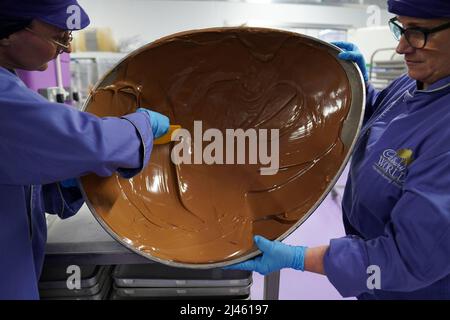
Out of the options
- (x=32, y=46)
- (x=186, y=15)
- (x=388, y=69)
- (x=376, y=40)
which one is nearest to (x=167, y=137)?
(x=32, y=46)

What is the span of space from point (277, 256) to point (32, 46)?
2.37ft

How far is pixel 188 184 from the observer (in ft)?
3.51

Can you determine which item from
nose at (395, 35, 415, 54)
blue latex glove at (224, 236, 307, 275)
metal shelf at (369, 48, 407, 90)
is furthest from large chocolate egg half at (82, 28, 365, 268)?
metal shelf at (369, 48, 407, 90)

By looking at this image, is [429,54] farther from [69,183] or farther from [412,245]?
[69,183]

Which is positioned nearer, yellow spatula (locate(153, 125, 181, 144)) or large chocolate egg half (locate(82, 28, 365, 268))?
large chocolate egg half (locate(82, 28, 365, 268))

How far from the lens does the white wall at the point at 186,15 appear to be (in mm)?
4656

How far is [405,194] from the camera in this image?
721 millimetres

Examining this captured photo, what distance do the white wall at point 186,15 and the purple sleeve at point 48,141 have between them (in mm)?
4404

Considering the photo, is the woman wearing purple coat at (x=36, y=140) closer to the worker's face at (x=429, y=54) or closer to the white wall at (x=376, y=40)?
the worker's face at (x=429, y=54)

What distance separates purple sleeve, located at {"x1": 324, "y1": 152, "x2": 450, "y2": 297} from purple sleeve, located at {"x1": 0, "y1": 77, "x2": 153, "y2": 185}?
1.83 ft

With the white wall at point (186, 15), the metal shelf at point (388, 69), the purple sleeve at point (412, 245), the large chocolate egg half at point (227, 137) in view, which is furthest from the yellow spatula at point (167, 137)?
the white wall at point (186, 15)

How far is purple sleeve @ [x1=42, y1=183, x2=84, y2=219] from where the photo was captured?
3.10 feet

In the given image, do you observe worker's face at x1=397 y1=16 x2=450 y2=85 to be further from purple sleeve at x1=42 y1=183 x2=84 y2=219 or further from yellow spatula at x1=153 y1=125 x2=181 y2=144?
purple sleeve at x1=42 y1=183 x2=84 y2=219
